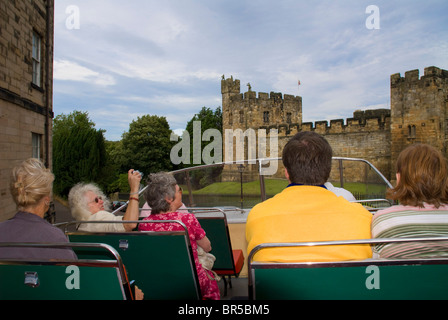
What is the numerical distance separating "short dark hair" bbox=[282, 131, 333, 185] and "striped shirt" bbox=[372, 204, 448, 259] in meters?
0.42

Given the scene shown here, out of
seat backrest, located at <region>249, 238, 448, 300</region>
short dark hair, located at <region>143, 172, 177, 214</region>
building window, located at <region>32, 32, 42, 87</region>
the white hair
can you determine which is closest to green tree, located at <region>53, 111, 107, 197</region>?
building window, located at <region>32, 32, 42, 87</region>

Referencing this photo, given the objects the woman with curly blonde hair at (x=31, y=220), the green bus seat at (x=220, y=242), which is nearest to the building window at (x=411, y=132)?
the green bus seat at (x=220, y=242)

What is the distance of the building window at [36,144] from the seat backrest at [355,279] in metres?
12.5

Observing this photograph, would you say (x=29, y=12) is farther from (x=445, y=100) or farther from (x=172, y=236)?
(x=445, y=100)

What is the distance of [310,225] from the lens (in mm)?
1896

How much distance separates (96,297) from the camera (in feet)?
6.18

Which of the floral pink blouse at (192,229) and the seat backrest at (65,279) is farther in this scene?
the floral pink blouse at (192,229)

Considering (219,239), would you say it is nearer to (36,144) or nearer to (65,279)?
(65,279)

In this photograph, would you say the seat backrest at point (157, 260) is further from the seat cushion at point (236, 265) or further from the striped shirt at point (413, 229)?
the striped shirt at point (413, 229)

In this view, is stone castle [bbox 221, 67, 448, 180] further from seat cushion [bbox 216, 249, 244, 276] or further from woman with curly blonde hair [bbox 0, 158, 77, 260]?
woman with curly blonde hair [bbox 0, 158, 77, 260]

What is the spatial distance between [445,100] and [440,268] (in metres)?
25.4

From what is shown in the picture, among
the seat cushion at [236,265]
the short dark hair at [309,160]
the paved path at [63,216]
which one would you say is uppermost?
the short dark hair at [309,160]

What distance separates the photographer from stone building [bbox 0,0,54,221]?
923 cm

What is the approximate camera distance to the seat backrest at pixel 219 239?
376 centimetres
